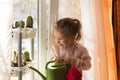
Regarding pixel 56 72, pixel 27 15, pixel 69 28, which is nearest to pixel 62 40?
pixel 69 28

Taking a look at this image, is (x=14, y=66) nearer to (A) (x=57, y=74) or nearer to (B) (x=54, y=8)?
(A) (x=57, y=74)

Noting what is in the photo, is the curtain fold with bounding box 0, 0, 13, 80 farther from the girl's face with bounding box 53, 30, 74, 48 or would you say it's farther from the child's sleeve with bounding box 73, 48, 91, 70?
the child's sleeve with bounding box 73, 48, 91, 70

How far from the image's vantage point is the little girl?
1.53 m

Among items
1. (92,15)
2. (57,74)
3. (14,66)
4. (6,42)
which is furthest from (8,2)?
(92,15)

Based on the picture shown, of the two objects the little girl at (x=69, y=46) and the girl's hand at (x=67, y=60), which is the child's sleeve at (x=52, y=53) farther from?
the girl's hand at (x=67, y=60)

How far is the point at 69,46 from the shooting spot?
1606 mm

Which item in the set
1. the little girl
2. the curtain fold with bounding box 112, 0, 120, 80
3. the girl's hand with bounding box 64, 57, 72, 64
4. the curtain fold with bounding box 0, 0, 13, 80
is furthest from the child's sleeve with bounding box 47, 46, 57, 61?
the curtain fold with bounding box 112, 0, 120, 80

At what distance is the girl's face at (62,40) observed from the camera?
5.01ft

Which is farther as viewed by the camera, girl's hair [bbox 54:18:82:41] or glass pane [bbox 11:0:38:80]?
glass pane [bbox 11:0:38:80]

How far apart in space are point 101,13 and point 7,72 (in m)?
0.82

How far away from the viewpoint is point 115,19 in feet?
7.01

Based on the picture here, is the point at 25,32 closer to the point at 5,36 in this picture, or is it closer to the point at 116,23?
the point at 5,36

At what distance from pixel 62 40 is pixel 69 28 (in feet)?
0.27

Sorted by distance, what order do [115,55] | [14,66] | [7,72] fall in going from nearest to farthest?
Result: [7,72] < [14,66] < [115,55]
